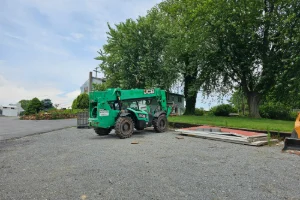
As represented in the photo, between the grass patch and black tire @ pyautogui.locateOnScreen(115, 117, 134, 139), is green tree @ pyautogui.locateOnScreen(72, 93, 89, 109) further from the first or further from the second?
black tire @ pyautogui.locateOnScreen(115, 117, 134, 139)

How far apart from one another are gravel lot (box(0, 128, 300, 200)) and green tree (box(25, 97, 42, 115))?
75.1ft

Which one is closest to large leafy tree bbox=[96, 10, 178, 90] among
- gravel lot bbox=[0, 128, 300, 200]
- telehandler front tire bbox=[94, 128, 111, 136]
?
telehandler front tire bbox=[94, 128, 111, 136]

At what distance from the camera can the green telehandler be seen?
9031 mm

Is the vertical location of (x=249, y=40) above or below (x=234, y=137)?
above

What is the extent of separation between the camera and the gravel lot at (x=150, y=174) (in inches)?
137

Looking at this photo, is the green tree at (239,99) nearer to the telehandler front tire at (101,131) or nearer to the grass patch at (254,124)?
the grass patch at (254,124)

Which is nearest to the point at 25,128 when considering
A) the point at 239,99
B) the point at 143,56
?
the point at 143,56

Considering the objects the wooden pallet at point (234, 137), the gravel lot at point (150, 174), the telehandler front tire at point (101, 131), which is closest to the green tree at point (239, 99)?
the wooden pallet at point (234, 137)

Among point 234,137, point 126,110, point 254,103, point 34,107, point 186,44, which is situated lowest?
point 234,137

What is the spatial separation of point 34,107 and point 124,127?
73.1 ft

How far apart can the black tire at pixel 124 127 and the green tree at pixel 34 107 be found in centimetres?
2165

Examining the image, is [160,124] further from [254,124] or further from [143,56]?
[143,56]

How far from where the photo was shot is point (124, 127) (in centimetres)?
909

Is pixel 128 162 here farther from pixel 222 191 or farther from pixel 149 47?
pixel 149 47
